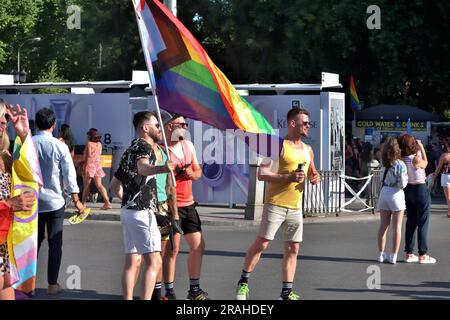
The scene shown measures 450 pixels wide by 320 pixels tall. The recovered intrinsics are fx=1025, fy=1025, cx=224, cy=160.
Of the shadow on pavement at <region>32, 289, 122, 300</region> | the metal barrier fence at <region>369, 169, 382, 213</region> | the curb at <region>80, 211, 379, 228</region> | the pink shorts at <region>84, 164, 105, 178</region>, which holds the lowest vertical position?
the curb at <region>80, 211, 379, 228</region>

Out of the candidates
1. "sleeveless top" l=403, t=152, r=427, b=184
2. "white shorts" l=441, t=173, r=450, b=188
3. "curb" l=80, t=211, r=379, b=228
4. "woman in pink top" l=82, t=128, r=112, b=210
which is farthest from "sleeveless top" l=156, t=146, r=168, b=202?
"white shorts" l=441, t=173, r=450, b=188

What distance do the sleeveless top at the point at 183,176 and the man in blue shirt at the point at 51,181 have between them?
46.1 inches

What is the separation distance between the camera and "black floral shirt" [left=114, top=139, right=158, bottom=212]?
818 cm

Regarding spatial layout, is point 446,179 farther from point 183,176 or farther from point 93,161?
point 183,176

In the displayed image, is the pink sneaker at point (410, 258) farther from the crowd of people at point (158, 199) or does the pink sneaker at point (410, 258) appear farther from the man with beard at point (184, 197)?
the man with beard at point (184, 197)

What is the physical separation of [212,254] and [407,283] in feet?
10.6

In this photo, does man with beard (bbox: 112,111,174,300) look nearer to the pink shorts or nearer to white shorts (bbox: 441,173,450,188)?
the pink shorts

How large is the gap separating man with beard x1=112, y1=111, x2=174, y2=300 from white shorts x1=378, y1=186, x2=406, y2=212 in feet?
16.3

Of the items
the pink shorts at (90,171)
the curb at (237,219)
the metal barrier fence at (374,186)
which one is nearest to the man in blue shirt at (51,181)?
the curb at (237,219)

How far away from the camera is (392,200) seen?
12555mm

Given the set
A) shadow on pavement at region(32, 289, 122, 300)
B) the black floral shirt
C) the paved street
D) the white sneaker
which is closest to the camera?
the black floral shirt

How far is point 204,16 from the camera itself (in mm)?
37938

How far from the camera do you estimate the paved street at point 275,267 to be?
33.3 feet

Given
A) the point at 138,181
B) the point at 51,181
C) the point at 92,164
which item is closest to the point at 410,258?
the point at 51,181
